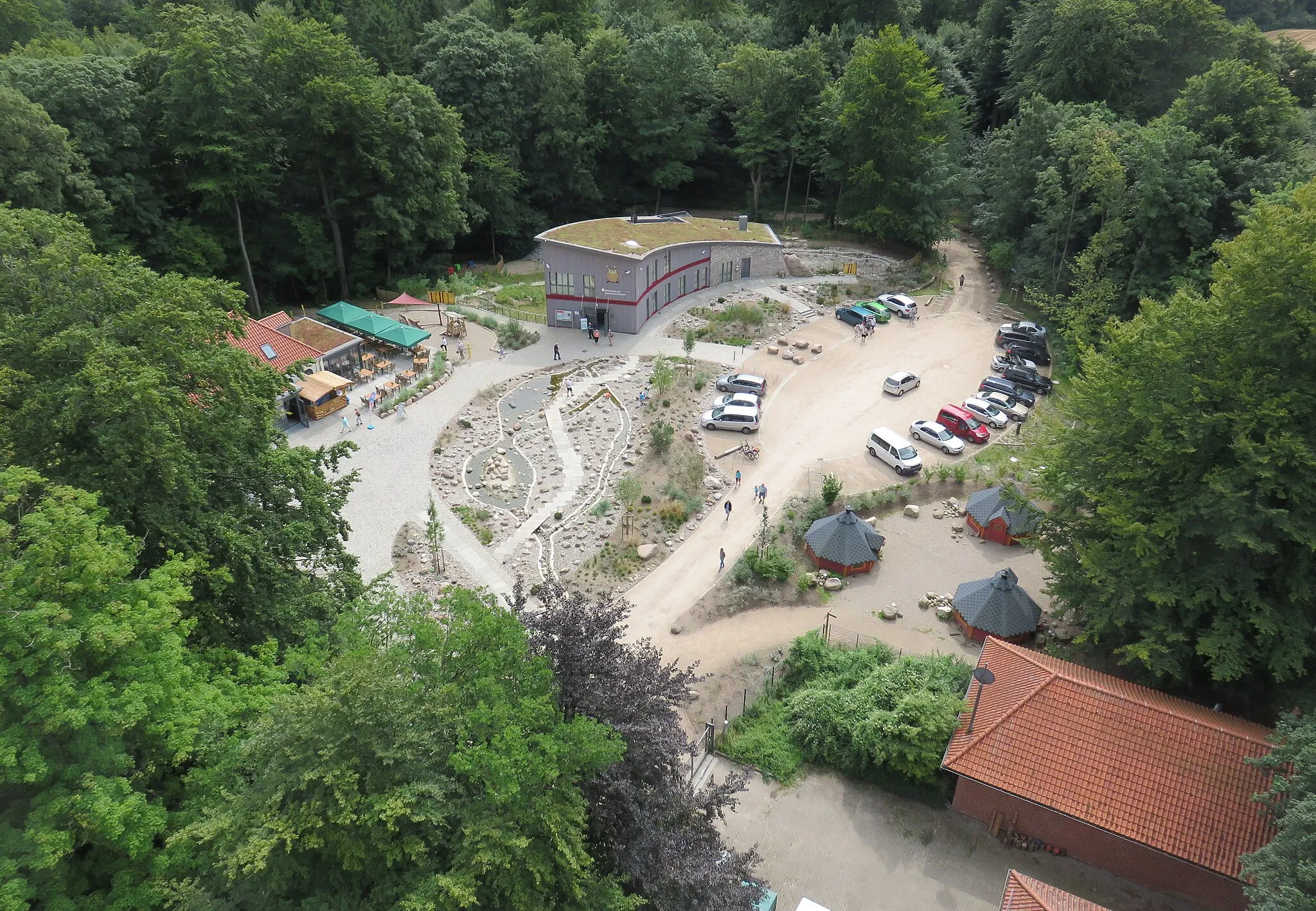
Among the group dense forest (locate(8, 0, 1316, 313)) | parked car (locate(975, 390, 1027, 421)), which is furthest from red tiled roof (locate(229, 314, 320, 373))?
parked car (locate(975, 390, 1027, 421))

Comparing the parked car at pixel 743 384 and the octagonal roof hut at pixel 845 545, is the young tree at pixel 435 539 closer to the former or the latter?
the octagonal roof hut at pixel 845 545

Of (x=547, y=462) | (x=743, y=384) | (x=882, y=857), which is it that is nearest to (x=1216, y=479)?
(x=882, y=857)

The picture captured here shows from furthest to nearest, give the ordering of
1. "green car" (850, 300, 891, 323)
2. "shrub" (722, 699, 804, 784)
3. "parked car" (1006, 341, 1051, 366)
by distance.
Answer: "green car" (850, 300, 891, 323)
"parked car" (1006, 341, 1051, 366)
"shrub" (722, 699, 804, 784)

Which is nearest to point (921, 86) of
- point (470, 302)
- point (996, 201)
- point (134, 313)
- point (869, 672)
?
point (996, 201)

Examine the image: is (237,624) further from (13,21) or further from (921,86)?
(13,21)

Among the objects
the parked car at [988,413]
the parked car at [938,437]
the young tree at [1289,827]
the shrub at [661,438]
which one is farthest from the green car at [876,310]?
the young tree at [1289,827]

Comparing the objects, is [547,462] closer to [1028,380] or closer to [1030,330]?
[1028,380]

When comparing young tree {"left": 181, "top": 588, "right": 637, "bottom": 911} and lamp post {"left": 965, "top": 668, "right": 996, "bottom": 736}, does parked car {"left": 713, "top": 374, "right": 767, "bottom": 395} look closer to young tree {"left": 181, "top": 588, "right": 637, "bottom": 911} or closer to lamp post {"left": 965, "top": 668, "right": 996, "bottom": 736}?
lamp post {"left": 965, "top": 668, "right": 996, "bottom": 736}
